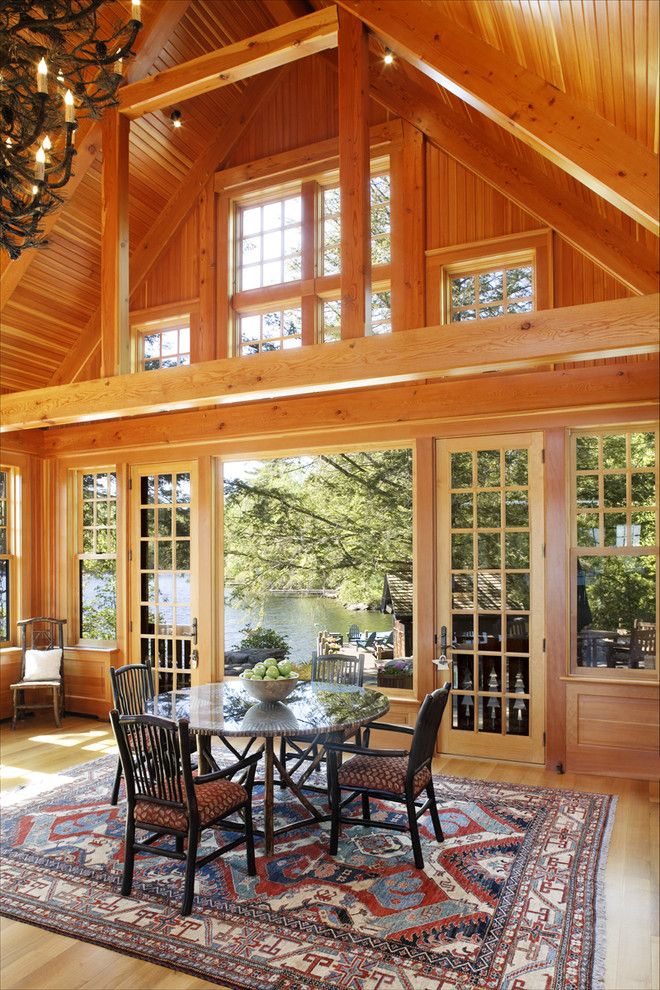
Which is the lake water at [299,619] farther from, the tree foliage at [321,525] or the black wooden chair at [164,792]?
the black wooden chair at [164,792]

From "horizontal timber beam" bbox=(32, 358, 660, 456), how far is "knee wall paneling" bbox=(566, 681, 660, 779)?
205cm

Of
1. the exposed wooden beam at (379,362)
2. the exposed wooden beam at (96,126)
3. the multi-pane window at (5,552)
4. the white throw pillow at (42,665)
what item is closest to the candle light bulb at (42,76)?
the exposed wooden beam at (379,362)

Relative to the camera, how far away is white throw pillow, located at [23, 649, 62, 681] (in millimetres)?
6793

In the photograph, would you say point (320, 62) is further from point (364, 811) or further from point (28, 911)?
point (28, 911)

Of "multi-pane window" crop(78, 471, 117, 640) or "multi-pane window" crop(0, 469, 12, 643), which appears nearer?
"multi-pane window" crop(0, 469, 12, 643)

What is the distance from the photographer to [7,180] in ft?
9.95

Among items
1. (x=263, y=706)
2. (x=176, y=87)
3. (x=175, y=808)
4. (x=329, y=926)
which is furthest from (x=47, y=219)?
(x=329, y=926)

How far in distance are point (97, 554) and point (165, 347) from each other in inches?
89.5

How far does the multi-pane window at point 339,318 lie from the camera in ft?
20.4

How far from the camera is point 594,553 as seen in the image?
5.09m

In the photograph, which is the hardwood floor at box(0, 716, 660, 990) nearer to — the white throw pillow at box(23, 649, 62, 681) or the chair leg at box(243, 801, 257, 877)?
the chair leg at box(243, 801, 257, 877)

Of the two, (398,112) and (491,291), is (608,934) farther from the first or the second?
(398,112)

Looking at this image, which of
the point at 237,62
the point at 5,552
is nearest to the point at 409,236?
the point at 237,62

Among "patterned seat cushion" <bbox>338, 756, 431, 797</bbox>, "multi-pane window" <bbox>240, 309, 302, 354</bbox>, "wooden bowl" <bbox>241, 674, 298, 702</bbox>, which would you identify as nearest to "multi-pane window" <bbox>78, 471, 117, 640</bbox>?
"multi-pane window" <bbox>240, 309, 302, 354</bbox>
